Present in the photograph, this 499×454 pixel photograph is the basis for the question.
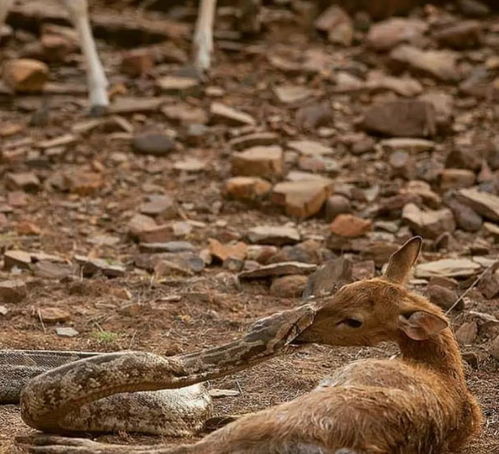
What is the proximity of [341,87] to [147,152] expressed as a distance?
232cm

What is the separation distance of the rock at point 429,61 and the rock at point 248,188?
329 centimetres

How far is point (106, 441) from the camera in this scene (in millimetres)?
5590

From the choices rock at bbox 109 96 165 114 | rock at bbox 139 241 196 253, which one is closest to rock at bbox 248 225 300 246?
rock at bbox 139 241 196 253

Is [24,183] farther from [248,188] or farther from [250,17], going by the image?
[250,17]

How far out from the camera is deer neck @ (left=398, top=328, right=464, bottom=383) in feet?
17.9

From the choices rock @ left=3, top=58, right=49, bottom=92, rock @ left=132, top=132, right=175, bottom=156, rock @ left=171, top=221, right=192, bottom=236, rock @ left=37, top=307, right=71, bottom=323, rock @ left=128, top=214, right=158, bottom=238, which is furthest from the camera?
rock @ left=3, top=58, right=49, bottom=92

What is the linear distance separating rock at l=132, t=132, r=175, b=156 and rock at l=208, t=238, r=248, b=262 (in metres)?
2.35

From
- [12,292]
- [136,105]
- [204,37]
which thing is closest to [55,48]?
[204,37]

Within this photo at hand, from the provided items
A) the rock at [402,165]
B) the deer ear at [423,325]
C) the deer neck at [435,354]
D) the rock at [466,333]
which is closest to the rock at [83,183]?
the rock at [402,165]

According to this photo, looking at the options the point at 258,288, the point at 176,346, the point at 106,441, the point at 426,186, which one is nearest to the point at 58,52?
the point at 426,186

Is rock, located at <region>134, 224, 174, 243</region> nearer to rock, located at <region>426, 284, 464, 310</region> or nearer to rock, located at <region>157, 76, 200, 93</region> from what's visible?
rock, located at <region>426, 284, 464, 310</region>

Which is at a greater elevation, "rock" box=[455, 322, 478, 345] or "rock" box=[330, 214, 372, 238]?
"rock" box=[455, 322, 478, 345]

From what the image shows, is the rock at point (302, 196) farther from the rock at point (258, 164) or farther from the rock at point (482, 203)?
the rock at point (482, 203)

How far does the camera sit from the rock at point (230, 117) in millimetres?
11758
